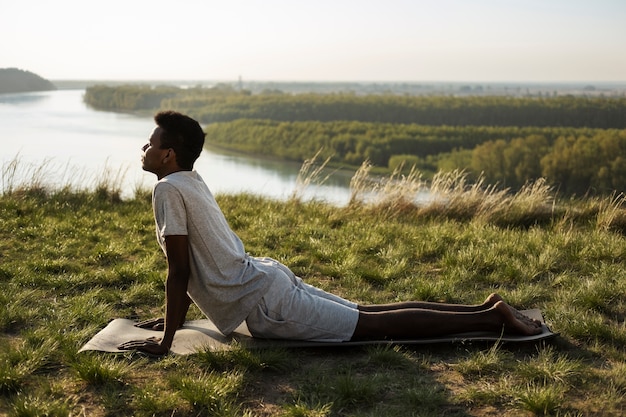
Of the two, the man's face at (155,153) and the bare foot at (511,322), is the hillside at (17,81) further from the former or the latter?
the bare foot at (511,322)

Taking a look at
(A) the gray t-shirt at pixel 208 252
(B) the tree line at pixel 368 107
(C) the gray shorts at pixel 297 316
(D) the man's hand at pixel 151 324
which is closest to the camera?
(A) the gray t-shirt at pixel 208 252

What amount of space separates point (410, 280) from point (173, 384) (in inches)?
85.6

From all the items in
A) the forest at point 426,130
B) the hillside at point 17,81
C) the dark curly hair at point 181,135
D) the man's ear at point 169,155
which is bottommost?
the forest at point 426,130

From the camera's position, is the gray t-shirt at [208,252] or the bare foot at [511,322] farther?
the bare foot at [511,322]

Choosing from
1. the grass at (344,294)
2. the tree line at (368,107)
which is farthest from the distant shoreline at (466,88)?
the grass at (344,294)

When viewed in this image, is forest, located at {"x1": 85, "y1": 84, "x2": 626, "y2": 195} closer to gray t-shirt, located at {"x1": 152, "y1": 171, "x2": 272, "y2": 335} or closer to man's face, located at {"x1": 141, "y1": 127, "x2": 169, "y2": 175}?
gray t-shirt, located at {"x1": 152, "y1": 171, "x2": 272, "y2": 335}

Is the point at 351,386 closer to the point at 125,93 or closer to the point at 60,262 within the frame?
the point at 60,262

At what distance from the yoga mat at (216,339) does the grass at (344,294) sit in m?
0.05

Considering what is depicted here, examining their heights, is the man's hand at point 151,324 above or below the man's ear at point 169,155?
below

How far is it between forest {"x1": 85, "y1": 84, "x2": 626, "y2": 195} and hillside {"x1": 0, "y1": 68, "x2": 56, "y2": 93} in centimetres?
1329

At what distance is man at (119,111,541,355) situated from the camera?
287 cm

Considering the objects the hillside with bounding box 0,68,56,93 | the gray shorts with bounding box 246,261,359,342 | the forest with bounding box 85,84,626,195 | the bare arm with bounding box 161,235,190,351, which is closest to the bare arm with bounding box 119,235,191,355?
the bare arm with bounding box 161,235,190,351

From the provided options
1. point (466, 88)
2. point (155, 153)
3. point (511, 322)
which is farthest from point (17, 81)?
point (466, 88)

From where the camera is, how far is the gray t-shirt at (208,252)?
9.33 ft
